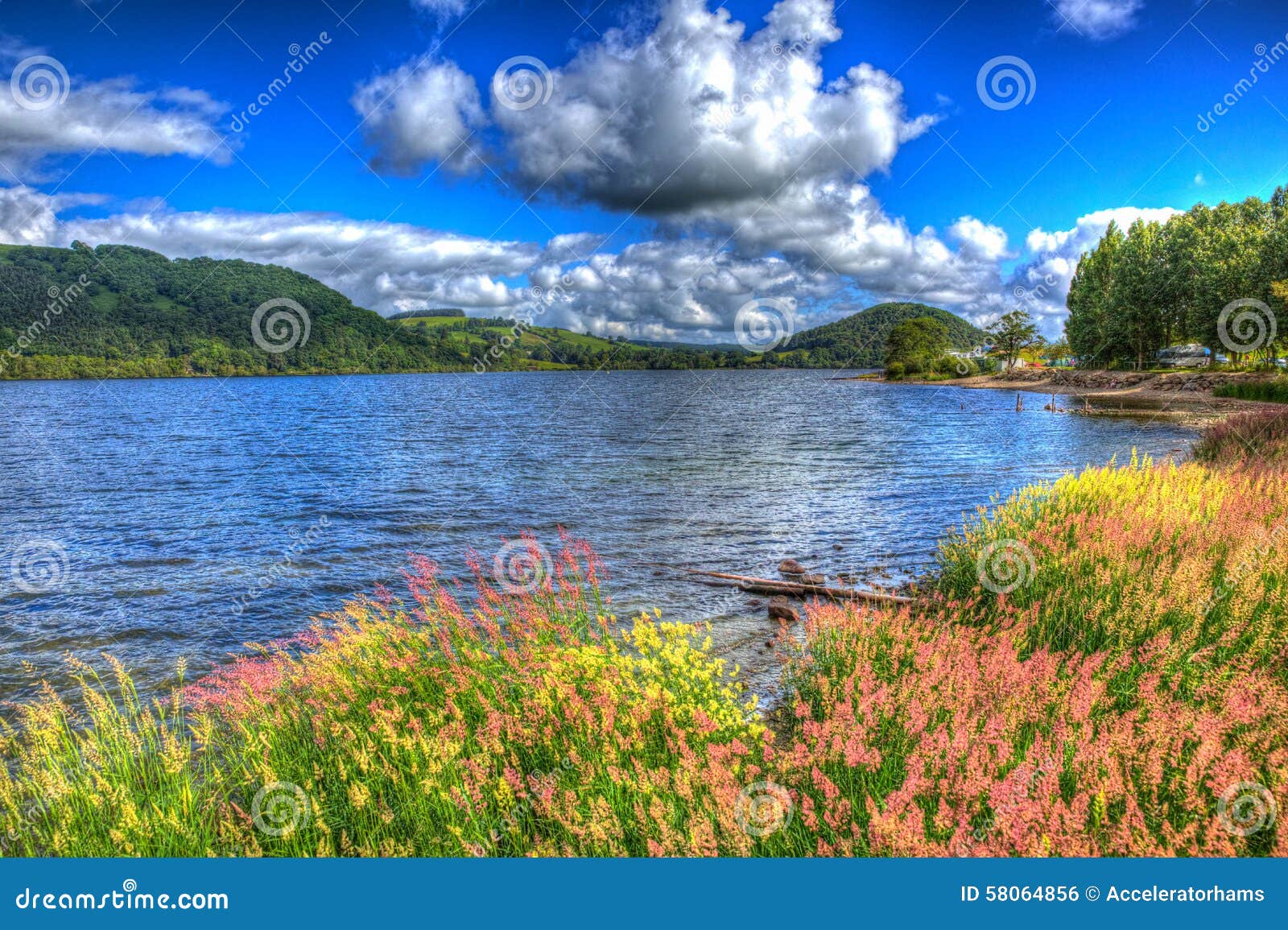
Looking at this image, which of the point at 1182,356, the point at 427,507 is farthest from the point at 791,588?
the point at 1182,356

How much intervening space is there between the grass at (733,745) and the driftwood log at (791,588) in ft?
10.3

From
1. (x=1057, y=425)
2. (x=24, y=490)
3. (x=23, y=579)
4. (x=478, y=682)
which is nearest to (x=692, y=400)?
(x=1057, y=425)

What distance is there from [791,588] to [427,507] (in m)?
18.0

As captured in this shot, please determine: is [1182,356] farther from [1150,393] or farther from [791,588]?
[791,588]

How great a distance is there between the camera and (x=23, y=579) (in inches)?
742

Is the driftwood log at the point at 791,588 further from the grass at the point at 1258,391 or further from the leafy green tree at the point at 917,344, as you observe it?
the leafy green tree at the point at 917,344

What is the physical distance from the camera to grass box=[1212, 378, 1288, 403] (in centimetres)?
5606

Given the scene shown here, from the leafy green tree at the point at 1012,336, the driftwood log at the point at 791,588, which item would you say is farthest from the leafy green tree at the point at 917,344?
the driftwood log at the point at 791,588

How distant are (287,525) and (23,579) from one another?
8142 mm

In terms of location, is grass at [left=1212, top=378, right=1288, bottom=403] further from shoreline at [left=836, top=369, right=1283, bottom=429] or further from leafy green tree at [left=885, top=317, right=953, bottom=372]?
leafy green tree at [left=885, top=317, right=953, bottom=372]

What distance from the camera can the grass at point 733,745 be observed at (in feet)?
17.4

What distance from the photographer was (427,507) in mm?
28906

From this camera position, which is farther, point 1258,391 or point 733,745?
point 1258,391

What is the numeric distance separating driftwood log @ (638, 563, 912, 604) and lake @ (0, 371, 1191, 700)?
A: 0.70 m
